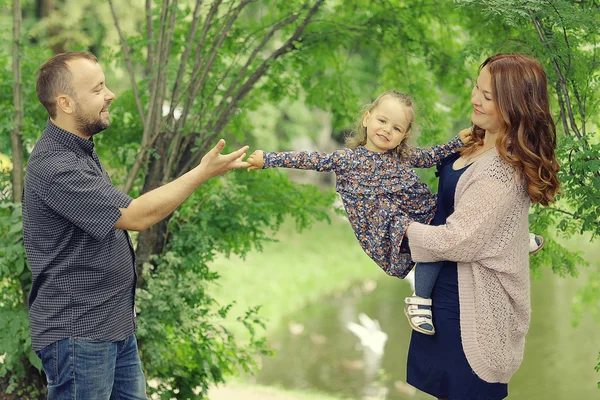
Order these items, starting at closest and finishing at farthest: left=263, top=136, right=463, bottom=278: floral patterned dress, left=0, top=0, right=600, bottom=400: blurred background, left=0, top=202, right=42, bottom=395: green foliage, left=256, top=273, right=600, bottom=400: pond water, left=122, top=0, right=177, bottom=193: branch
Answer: left=263, top=136, right=463, bottom=278: floral patterned dress < left=0, top=0, right=600, bottom=400: blurred background < left=0, top=202, right=42, bottom=395: green foliage < left=122, top=0, right=177, bottom=193: branch < left=256, top=273, right=600, bottom=400: pond water

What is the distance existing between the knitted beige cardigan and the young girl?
0.79 feet

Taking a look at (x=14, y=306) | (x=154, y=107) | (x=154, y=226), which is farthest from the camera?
(x=154, y=226)

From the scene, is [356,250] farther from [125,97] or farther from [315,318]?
[125,97]

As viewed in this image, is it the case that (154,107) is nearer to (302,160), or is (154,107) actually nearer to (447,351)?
(302,160)

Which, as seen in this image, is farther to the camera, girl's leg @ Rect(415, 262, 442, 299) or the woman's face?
girl's leg @ Rect(415, 262, 442, 299)

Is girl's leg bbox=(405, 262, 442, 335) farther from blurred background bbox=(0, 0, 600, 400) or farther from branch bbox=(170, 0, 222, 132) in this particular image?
branch bbox=(170, 0, 222, 132)

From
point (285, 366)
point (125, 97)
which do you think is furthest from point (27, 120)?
point (285, 366)

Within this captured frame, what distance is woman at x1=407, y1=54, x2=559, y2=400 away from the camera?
2.66 metres

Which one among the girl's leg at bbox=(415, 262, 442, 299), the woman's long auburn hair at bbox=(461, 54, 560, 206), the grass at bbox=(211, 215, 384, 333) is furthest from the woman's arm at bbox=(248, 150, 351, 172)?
the grass at bbox=(211, 215, 384, 333)

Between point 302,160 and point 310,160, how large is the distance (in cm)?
3

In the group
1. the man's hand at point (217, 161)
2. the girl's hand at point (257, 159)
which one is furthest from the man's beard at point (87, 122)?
the girl's hand at point (257, 159)

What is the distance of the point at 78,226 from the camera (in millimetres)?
2641

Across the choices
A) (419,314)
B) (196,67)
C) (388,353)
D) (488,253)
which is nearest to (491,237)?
(488,253)

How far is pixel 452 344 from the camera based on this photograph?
278 centimetres
